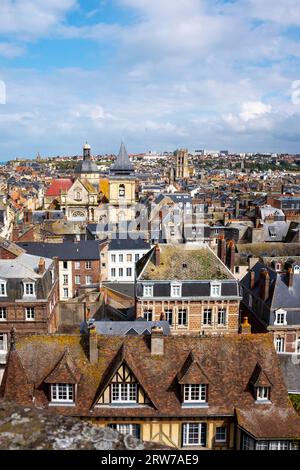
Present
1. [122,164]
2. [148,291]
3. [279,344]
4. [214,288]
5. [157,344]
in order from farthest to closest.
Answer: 1. [122,164]
2. [214,288]
3. [148,291]
4. [279,344]
5. [157,344]

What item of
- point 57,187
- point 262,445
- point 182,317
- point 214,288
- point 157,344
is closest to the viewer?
point 262,445

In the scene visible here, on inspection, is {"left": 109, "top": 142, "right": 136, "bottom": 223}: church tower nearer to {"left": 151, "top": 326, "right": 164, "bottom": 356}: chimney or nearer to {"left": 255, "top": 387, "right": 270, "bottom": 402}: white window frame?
{"left": 151, "top": 326, "right": 164, "bottom": 356}: chimney

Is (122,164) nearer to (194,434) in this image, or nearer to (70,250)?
(70,250)

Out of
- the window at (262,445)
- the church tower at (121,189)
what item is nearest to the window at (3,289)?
the window at (262,445)

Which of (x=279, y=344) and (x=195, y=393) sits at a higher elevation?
(x=195, y=393)

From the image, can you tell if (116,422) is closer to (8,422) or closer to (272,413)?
(272,413)

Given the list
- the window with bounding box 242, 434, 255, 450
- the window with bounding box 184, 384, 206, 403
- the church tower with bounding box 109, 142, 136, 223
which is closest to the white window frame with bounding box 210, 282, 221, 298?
the window with bounding box 184, 384, 206, 403

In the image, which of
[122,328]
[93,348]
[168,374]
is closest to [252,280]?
[122,328]
